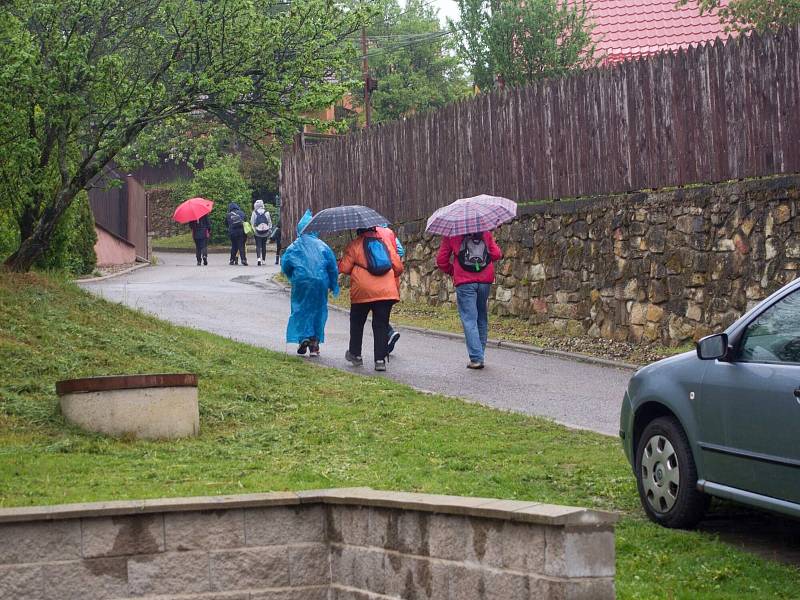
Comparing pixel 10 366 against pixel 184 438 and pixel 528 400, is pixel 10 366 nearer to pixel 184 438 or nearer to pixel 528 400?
pixel 184 438

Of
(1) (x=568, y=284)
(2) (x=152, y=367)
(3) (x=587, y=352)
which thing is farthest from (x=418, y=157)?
(2) (x=152, y=367)

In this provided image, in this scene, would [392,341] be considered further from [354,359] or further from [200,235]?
[200,235]

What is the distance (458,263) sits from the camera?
48.5 ft

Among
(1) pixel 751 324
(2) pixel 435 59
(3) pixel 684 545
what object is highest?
(2) pixel 435 59

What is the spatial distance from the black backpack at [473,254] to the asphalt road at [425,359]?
112 cm

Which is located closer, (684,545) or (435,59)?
(684,545)

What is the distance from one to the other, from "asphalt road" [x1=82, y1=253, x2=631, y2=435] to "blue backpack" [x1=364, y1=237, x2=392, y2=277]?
3.55 ft

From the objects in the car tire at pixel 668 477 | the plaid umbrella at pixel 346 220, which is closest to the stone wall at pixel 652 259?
the plaid umbrella at pixel 346 220

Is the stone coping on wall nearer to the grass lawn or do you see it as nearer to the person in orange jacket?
the grass lawn

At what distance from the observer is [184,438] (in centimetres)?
982

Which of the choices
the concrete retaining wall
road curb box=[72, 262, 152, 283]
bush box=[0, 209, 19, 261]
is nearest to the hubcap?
bush box=[0, 209, 19, 261]

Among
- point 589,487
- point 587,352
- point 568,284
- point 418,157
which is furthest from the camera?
point 418,157

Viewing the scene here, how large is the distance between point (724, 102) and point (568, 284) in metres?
3.45

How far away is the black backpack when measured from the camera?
14.7 metres
